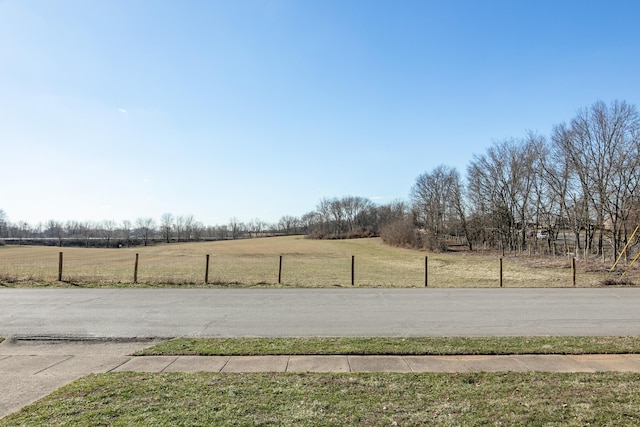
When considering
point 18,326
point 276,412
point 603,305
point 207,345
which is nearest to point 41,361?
point 207,345

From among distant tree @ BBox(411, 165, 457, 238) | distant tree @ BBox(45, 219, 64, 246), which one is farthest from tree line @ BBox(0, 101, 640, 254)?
distant tree @ BBox(45, 219, 64, 246)

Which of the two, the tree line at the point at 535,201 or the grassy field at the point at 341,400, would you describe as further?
the tree line at the point at 535,201

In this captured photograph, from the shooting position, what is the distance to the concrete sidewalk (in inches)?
207

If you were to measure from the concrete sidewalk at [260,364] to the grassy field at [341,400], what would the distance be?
396mm

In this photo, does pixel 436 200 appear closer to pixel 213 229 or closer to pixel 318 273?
pixel 318 273

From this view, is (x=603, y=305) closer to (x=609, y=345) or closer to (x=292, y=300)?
(x=609, y=345)

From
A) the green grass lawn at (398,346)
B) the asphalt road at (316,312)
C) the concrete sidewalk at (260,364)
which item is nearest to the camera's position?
the concrete sidewalk at (260,364)

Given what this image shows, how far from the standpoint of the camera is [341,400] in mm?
4086

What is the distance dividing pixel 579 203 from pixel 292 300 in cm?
3202

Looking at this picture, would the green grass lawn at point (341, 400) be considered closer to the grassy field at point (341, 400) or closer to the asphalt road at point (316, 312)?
the grassy field at point (341, 400)

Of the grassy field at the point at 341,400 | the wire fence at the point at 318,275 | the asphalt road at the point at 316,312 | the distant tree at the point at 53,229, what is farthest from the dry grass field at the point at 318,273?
the distant tree at the point at 53,229

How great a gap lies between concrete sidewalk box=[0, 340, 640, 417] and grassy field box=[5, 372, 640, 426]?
1.30 feet

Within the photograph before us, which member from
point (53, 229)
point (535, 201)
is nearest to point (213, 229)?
point (53, 229)

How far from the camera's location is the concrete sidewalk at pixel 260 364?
17.3 feet
